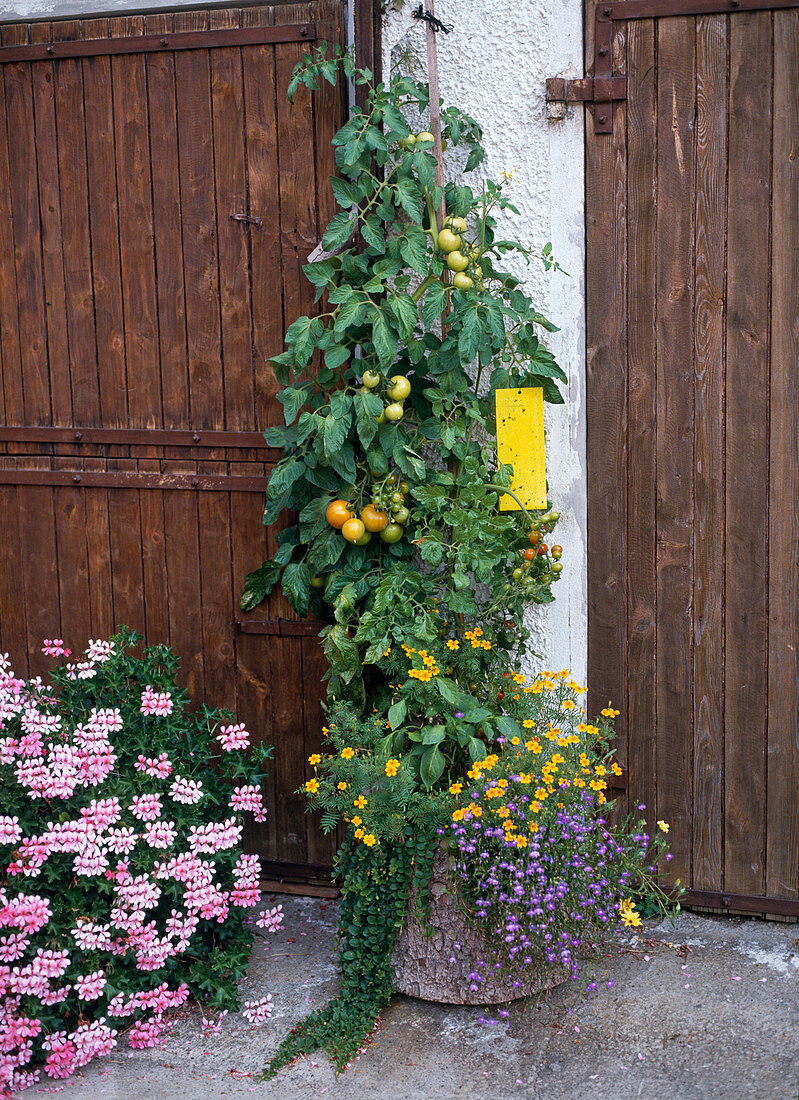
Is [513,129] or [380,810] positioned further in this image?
[513,129]

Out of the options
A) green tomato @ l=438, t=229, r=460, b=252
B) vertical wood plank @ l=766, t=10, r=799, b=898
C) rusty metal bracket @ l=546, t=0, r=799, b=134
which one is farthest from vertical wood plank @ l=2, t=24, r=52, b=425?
vertical wood plank @ l=766, t=10, r=799, b=898

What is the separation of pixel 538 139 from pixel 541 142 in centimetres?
1

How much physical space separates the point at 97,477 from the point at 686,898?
227cm

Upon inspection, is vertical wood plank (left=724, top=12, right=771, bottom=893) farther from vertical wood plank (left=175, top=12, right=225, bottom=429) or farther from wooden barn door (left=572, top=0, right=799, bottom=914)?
vertical wood plank (left=175, top=12, right=225, bottom=429)

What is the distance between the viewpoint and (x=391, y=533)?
9.89 feet

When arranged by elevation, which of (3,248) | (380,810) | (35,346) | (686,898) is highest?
(3,248)

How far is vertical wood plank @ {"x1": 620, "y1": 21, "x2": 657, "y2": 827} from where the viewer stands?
117 inches

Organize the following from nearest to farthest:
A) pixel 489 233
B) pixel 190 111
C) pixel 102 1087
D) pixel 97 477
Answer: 1. pixel 102 1087
2. pixel 489 233
3. pixel 190 111
4. pixel 97 477

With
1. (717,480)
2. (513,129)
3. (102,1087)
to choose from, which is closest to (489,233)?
(513,129)

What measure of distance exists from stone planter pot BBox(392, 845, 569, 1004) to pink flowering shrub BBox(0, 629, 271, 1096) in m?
0.47

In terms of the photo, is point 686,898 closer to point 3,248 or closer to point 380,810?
point 380,810

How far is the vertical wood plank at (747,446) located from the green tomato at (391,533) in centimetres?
92

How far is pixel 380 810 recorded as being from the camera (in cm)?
274

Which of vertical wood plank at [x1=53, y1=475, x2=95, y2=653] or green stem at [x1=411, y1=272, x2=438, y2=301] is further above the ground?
green stem at [x1=411, y1=272, x2=438, y2=301]
